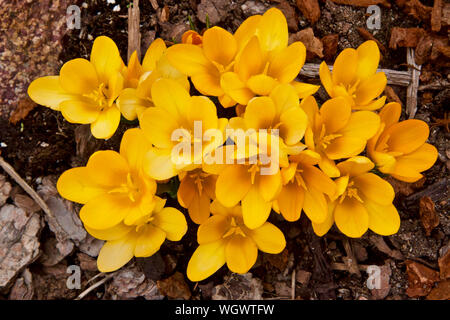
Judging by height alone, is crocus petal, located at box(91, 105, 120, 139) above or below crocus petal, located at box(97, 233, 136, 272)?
above

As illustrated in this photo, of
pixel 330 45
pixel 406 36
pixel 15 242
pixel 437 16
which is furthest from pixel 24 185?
pixel 437 16

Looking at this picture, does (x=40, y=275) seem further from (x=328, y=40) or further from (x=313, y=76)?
(x=328, y=40)

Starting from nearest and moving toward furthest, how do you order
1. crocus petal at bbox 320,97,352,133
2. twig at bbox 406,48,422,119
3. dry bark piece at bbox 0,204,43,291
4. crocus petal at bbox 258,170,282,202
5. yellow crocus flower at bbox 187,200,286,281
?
crocus petal at bbox 258,170,282,202, crocus petal at bbox 320,97,352,133, yellow crocus flower at bbox 187,200,286,281, dry bark piece at bbox 0,204,43,291, twig at bbox 406,48,422,119

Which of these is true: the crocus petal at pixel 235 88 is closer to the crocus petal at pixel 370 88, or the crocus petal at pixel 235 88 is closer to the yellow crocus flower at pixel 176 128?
the yellow crocus flower at pixel 176 128

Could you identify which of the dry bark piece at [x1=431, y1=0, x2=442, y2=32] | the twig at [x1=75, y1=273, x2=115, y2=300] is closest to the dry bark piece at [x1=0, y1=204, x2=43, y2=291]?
the twig at [x1=75, y1=273, x2=115, y2=300]

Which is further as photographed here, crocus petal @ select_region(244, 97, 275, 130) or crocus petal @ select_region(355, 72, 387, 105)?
crocus petal @ select_region(355, 72, 387, 105)

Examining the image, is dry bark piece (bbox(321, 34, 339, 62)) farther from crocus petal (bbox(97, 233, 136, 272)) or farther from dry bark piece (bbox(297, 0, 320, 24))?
crocus petal (bbox(97, 233, 136, 272))

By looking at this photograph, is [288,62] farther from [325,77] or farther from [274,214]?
[274,214]
